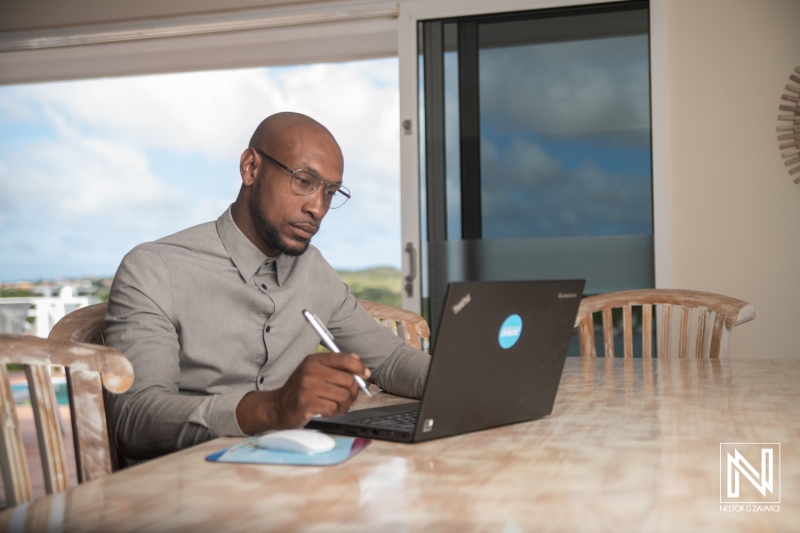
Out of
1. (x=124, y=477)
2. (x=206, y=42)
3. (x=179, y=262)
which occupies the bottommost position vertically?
(x=124, y=477)

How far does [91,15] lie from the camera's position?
11.9 ft

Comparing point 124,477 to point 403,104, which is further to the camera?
point 403,104

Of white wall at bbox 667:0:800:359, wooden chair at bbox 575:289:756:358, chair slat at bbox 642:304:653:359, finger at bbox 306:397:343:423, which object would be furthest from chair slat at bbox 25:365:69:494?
white wall at bbox 667:0:800:359

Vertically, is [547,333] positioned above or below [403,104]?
below

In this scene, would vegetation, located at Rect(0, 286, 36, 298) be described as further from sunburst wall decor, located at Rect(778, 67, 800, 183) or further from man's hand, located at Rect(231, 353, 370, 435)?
man's hand, located at Rect(231, 353, 370, 435)

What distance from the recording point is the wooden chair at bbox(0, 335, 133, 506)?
0.77 metres

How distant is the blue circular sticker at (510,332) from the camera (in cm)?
88

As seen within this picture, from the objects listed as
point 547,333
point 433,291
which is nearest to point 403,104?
point 433,291

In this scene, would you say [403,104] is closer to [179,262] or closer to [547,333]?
[179,262]

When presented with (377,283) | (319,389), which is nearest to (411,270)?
(319,389)

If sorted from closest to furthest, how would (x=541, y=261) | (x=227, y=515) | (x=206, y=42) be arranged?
(x=227, y=515) → (x=541, y=261) → (x=206, y=42)

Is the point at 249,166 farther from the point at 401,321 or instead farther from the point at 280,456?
the point at 280,456

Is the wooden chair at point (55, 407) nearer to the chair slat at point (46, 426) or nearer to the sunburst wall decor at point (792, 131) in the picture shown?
the chair slat at point (46, 426)

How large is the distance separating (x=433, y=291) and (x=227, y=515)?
107 inches
